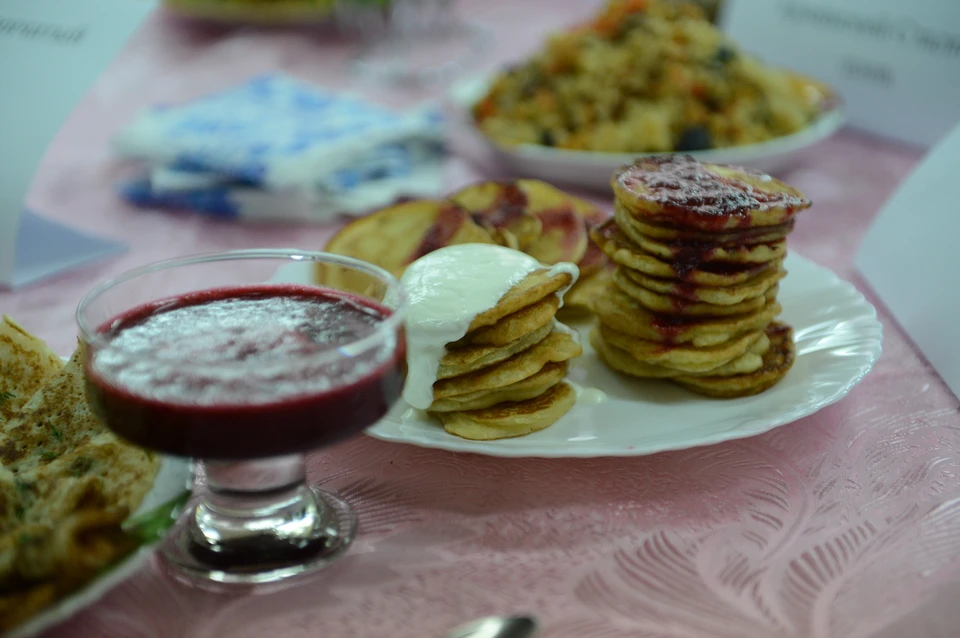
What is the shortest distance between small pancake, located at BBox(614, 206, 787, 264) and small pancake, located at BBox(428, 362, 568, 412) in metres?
0.25

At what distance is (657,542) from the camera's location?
1245mm

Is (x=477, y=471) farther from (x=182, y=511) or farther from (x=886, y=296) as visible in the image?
(x=886, y=296)

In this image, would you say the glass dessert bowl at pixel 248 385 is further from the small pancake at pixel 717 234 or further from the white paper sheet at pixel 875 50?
the white paper sheet at pixel 875 50

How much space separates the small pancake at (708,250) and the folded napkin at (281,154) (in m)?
1.10

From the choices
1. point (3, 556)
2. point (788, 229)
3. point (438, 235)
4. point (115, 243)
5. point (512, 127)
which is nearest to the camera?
point (3, 556)

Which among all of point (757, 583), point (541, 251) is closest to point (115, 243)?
point (541, 251)

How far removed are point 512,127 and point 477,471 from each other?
63.1 inches

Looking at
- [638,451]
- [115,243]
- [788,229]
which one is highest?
[788,229]

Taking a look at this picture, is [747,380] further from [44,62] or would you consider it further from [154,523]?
[44,62]

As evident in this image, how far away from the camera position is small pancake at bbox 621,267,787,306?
4.79ft

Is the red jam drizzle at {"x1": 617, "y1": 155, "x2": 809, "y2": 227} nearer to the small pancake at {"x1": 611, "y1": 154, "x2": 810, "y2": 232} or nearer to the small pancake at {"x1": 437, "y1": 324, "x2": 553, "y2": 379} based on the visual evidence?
the small pancake at {"x1": 611, "y1": 154, "x2": 810, "y2": 232}

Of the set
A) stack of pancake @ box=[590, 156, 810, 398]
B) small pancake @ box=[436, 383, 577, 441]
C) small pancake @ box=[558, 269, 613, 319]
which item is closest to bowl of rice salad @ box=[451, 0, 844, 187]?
small pancake @ box=[558, 269, 613, 319]

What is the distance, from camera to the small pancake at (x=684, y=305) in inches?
58.5

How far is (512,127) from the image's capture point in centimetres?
278
